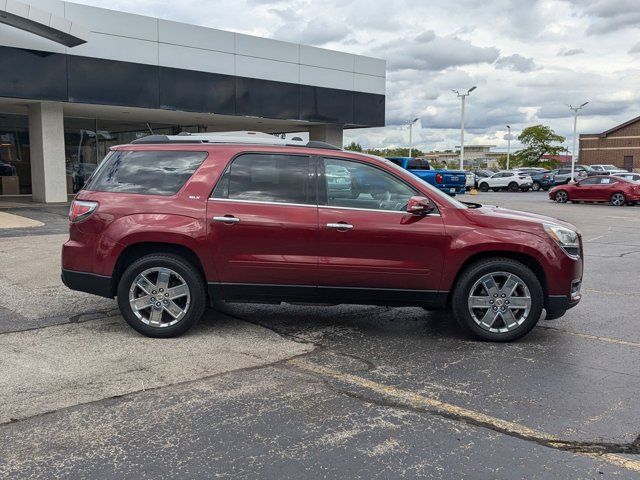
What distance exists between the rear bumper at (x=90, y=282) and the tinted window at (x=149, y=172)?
857mm

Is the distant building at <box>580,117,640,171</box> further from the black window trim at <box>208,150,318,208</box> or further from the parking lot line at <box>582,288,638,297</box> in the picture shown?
the black window trim at <box>208,150,318,208</box>

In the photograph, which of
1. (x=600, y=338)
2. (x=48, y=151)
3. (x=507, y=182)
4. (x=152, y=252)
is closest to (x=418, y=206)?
(x=600, y=338)

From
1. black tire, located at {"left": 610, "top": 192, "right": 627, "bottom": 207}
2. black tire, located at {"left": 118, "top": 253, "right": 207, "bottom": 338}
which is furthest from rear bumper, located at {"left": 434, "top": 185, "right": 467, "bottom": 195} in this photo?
black tire, located at {"left": 118, "top": 253, "right": 207, "bottom": 338}

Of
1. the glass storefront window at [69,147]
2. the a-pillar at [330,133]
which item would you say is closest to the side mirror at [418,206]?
the glass storefront window at [69,147]

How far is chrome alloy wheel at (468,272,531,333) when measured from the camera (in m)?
5.50

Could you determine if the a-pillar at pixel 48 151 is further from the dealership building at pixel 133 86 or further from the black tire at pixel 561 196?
the black tire at pixel 561 196

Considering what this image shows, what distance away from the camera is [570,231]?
5.66 metres

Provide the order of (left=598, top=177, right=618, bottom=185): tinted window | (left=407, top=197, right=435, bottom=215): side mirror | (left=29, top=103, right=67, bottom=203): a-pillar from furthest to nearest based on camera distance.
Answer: (left=598, top=177, right=618, bottom=185): tinted window < (left=29, top=103, right=67, bottom=203): a-pillar < (left=407, top=197, right=435, bottom=215): side mirror

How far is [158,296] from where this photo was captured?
556 cm

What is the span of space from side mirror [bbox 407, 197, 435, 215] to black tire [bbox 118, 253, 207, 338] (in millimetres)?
2118

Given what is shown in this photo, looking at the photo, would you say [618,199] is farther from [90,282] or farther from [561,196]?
[90,282]

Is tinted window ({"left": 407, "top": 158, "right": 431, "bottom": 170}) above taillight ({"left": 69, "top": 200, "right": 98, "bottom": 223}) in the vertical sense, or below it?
above

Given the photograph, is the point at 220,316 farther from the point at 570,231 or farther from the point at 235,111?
the point at 235,111

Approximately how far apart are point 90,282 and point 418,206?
3.24 metres
